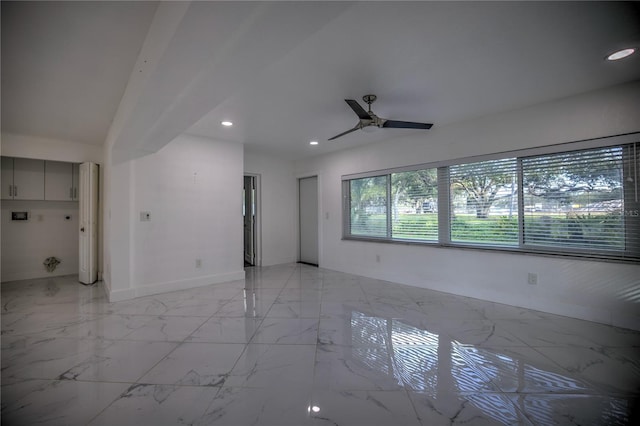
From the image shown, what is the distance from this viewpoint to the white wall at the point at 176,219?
3.55 metres

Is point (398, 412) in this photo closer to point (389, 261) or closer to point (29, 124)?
point (389, 261)

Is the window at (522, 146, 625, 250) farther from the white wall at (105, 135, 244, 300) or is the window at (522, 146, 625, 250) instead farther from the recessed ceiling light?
the white wall at (105, 135, 244, 300)

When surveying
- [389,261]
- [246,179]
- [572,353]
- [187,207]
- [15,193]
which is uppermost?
[246,179]

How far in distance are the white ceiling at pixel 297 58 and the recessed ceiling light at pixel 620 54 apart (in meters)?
0.06

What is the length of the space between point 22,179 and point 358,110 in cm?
591

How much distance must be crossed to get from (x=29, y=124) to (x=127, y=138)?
2.01 metres

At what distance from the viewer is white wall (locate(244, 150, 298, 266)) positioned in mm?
5621

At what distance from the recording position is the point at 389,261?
448 cm

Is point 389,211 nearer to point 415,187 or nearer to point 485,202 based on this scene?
point 415,187

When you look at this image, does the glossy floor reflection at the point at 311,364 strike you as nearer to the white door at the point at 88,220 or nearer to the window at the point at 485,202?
the window at the point at 485,202

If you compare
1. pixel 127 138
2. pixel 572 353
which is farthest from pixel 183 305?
pixel 572 353

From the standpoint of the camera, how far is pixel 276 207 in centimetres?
586

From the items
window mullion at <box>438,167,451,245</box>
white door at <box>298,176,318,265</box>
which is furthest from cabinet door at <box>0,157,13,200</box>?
window mullion at <box>438,167,451,245</box>

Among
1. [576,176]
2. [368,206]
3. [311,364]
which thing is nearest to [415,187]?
[368,206]
